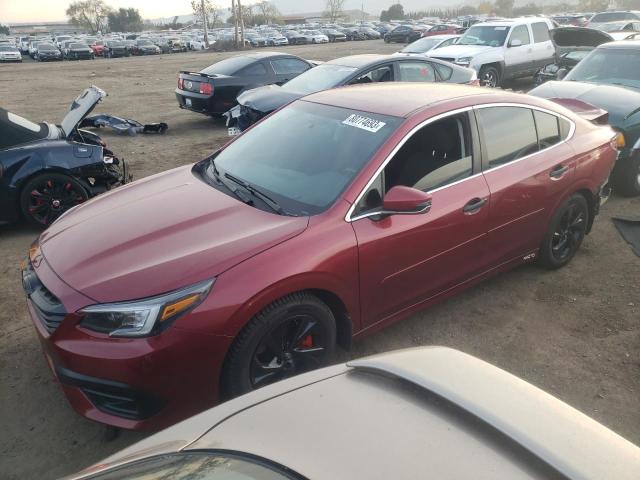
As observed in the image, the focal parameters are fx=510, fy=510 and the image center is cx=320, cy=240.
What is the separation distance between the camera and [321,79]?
7965mm

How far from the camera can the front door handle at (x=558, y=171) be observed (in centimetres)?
396

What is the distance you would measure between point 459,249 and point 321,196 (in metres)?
1.08

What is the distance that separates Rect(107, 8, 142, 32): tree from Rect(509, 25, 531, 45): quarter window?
102412 millimetres

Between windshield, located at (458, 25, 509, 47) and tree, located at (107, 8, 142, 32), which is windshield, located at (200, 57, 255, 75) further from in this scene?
tree, located at (107, 8, 142, 32)

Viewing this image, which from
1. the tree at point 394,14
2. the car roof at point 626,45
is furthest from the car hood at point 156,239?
the tree at point 394,14

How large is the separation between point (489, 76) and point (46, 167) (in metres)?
10.6

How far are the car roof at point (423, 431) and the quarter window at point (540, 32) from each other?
13.9 m

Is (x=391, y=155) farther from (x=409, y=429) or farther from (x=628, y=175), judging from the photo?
(x=628, y=175)

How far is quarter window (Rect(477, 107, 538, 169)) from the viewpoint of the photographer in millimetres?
3629

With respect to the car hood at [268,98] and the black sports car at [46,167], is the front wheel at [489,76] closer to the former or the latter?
the car hood at [268,98]

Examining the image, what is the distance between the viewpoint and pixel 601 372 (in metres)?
3.28

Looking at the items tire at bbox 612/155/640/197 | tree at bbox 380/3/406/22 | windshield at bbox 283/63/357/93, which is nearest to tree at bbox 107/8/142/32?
tree at bbox 380/3/406/22

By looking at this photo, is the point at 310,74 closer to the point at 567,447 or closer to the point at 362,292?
the point at 362,292

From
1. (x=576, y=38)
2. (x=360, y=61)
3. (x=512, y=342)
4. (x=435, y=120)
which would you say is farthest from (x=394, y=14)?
(x=512, y=342)
